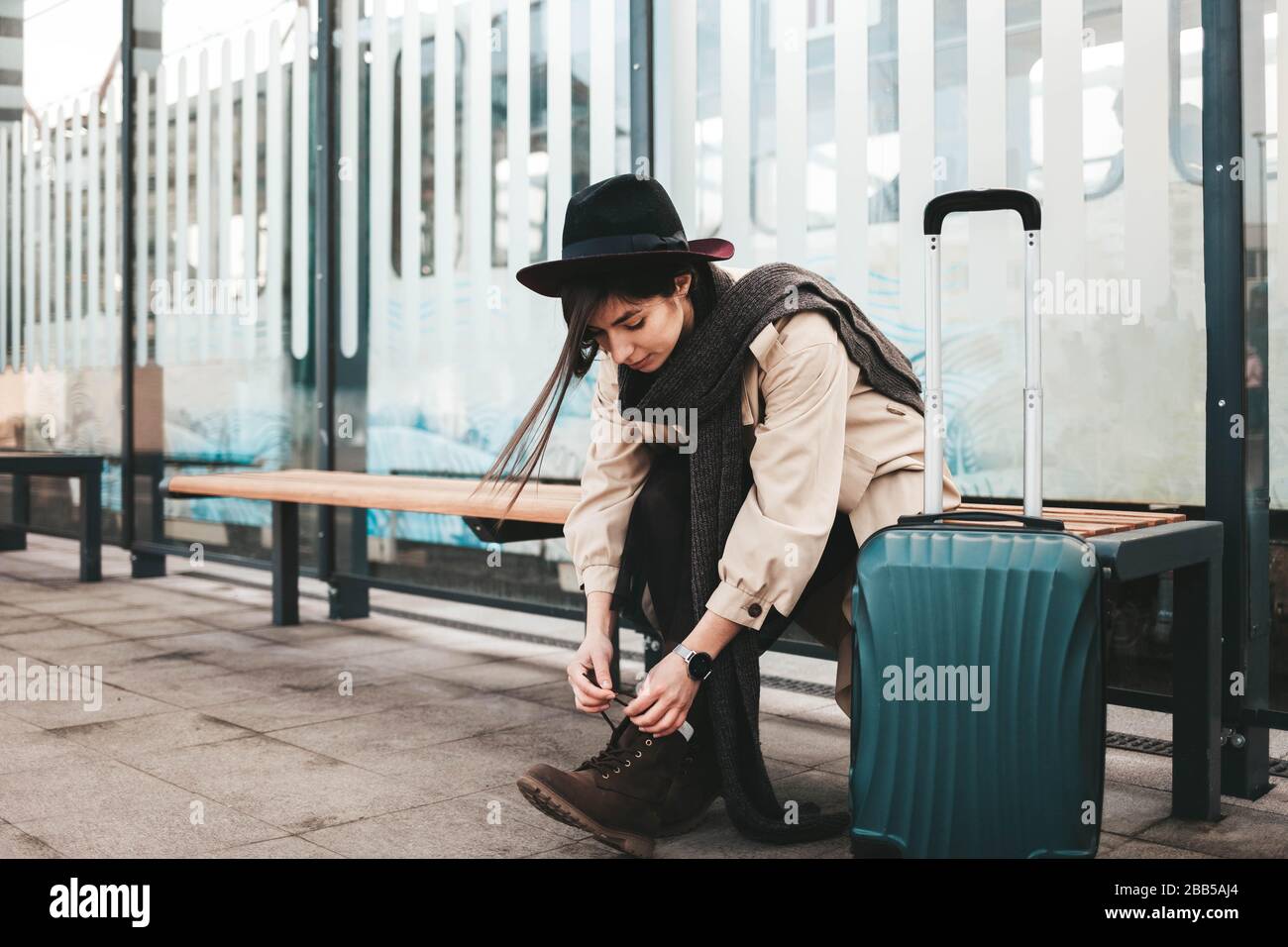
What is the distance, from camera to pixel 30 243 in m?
7.02

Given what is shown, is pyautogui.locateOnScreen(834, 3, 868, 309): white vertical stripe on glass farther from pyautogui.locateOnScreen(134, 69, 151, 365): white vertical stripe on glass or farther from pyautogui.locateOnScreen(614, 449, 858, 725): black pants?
pyautogui.locateOnScreen(134, 69, 151, 365): white vertical stripe on glass

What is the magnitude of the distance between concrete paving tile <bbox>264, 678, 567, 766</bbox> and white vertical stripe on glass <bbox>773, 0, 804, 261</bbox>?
1.41 meters

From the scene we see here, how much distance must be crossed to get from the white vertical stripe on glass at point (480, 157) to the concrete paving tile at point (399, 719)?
1.48m

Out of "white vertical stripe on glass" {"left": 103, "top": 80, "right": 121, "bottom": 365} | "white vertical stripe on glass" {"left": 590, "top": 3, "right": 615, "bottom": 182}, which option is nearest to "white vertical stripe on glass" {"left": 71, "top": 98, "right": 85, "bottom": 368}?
"white vertical stripe on glass" {"left": 103, "top": 80, "right": 121, "bottom": 365}

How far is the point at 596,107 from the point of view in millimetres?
3734

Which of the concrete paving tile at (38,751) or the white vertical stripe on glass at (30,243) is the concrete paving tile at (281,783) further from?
the white vertical stripe on glass at (30,243)

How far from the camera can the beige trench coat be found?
1863 millimetres

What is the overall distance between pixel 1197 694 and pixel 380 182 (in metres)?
3.42

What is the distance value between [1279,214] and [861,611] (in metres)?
1.40

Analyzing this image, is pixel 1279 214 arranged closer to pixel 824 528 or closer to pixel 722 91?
pixel 824 528

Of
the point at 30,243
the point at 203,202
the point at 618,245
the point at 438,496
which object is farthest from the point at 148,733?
the point at 30,243

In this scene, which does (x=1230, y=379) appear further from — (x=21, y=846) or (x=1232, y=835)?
(x=21, y=846)
